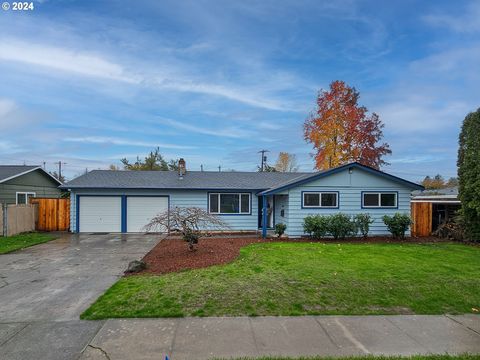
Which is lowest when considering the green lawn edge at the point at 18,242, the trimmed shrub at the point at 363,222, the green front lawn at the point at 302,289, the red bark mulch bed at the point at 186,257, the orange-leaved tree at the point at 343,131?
the green lawn edge at the point at 18,242

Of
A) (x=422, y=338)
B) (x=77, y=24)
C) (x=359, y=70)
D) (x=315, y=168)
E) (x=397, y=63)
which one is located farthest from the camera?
(x=315, y=168)

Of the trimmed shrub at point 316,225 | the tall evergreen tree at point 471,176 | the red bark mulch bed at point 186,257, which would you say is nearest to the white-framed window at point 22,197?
the red bark mulch bed at point 186,257

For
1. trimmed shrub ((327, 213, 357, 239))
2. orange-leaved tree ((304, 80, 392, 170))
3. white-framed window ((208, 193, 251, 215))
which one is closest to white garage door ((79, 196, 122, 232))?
white-framed window ((208, 193, 251, 215))

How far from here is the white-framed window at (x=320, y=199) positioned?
15492 millimetres

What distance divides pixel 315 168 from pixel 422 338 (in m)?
25.1

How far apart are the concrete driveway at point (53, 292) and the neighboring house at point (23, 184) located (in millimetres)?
7769

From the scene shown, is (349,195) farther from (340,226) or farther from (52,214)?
(52,214)

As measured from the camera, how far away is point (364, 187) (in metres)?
15.8

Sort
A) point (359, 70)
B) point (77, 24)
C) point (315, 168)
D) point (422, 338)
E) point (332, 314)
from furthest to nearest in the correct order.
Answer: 1. point (315, 168)
2. point (359, 70)
3. point (77, 24)
4. point (332, 314)
5. point (422, 338)

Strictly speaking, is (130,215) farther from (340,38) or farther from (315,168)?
(315,168)

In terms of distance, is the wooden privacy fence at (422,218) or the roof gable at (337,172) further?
the wooden privacy fence at (422,218)

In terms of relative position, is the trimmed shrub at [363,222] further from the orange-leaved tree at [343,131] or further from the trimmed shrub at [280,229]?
the orange-leaved tree at [343,131]

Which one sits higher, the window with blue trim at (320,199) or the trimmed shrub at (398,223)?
the window with blue trim at (320,199)

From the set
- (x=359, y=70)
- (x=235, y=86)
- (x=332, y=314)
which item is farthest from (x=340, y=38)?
(x=332, y=314)
